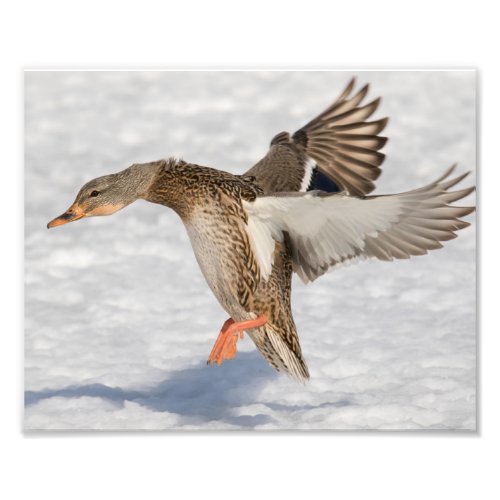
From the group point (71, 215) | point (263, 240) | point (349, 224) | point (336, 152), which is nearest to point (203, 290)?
point (336, 152)

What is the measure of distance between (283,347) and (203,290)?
0.96 m

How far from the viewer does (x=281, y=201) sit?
467 cm

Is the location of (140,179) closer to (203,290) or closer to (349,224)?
(349,224)

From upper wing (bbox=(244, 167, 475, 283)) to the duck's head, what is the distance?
0.45 metres

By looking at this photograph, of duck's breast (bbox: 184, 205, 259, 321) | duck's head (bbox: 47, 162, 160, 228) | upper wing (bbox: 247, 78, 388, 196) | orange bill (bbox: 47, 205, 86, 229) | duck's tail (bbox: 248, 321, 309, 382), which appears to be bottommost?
duck's tail (bbox: 248, 321, 309, 382)

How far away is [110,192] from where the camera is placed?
491cm

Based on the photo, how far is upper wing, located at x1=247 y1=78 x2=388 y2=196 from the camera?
5.39 metres

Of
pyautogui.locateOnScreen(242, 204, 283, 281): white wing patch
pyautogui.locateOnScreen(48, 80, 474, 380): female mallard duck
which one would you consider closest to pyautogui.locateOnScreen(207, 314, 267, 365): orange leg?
pyautogui.locateOnScreen(48, 80, 474, 380): female mallard duck

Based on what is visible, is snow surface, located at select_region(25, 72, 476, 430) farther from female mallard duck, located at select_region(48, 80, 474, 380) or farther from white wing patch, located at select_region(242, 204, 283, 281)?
white wing patch, located at select_region(242, 204, 283, 281)

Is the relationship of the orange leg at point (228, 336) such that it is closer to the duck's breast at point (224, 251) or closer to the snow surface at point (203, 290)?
the duck's breast at point (224, 251)

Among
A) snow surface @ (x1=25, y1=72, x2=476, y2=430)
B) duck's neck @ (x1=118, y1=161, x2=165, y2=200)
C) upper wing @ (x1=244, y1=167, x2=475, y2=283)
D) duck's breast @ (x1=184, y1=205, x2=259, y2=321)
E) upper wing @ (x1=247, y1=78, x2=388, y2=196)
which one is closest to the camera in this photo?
upper wing @ (x1=244, y1=167, x2=475, y2=283)

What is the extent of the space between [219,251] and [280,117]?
1.77 m

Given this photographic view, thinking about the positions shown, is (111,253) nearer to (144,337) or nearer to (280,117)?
(144,337)

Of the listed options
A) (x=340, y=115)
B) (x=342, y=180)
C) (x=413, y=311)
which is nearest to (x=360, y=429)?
(x=413, y=311)
